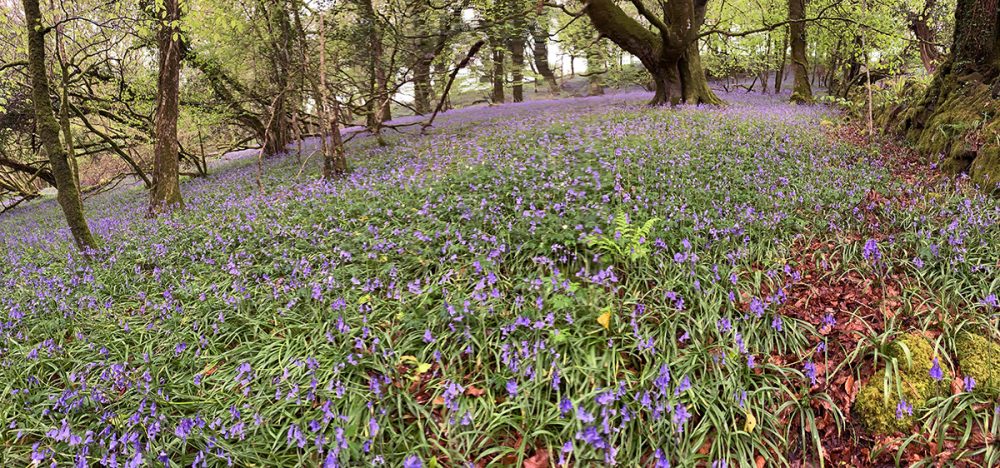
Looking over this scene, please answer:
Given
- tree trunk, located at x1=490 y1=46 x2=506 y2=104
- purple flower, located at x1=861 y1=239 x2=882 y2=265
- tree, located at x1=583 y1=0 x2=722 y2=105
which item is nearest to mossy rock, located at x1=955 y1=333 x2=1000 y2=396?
purple flower, located at x1=861 y1=239 x2=882 y2=265

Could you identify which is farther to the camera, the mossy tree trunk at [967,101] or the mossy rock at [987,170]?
the mossy tree trunk at [967,101]

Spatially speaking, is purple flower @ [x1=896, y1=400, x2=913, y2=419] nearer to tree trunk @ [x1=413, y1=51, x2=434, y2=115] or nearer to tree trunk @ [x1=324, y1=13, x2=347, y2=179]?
tree trunk @ [x1=324, y1=13, x2=347, y2=179]

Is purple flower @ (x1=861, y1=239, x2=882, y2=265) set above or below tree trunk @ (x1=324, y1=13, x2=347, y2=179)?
below

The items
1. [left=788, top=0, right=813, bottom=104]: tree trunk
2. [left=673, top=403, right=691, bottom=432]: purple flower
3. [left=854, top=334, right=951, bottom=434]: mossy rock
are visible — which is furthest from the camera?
[left=788, top=0, right=813, bottom=104]: tree trunk

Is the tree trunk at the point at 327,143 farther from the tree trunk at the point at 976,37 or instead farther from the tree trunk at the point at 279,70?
the tree trunk at the point at 976,37

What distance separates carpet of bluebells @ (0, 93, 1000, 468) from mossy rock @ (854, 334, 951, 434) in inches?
7.6

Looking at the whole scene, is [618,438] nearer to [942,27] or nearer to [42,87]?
[42,87]

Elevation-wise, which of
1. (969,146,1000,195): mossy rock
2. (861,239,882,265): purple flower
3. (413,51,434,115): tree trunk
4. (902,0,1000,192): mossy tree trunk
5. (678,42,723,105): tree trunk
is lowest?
(861,239,882,265): purple flower

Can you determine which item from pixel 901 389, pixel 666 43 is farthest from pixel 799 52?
pixel 901 389

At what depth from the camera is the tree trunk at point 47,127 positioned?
6.38m

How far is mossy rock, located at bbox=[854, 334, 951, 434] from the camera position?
305 centimetres

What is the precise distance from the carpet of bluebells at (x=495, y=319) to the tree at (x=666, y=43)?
8.58 m

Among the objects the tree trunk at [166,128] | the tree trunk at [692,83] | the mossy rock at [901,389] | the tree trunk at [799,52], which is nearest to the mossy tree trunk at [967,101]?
the mossy rock at [901,389]

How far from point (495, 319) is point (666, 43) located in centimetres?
1319
